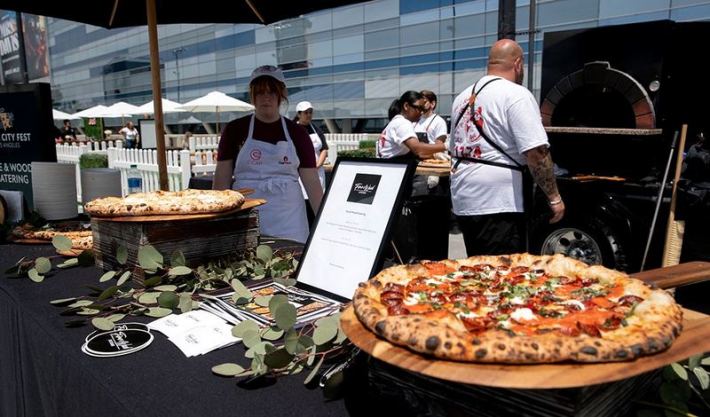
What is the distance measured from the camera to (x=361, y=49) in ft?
94.4

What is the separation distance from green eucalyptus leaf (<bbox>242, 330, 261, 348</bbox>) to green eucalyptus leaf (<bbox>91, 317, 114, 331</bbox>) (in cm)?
47

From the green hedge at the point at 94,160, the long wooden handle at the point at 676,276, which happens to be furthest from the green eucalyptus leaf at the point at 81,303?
the green hedge at the point at 94,160

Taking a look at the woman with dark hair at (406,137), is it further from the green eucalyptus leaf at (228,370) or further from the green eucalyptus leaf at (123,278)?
the green eucalyptus leaf at (228,370)

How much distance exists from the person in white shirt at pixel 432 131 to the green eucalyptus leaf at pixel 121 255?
5.00 m

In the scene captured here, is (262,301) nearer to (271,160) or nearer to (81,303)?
(81,303)

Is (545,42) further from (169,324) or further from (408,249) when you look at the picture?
(169,324)

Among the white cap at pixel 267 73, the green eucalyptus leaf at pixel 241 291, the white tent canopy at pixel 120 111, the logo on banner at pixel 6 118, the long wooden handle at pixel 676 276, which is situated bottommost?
the green eucalyptus leaf at pixel 241 291

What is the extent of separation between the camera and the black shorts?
10.4ft

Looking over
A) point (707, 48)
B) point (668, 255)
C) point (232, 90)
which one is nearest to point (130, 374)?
point (668, 255)

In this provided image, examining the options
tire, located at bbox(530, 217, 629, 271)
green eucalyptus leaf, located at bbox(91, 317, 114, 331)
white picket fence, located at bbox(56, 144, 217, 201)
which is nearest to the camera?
green eucalyptus leaf, located at bbox(91, 317, 114, 331)

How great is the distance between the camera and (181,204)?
204 centimetres

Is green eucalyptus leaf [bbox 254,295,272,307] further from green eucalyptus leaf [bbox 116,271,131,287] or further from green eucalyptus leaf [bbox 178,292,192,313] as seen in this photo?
green eucalyptus leaf [bbox 116,271,131,287]

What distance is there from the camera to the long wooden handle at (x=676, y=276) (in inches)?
52.8

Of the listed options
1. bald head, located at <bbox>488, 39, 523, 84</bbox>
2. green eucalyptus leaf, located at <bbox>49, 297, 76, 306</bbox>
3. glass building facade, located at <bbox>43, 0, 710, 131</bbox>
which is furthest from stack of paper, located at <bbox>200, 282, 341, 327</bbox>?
glass building facade, located at <bbox>43, 0, 710, 131</bbox>
